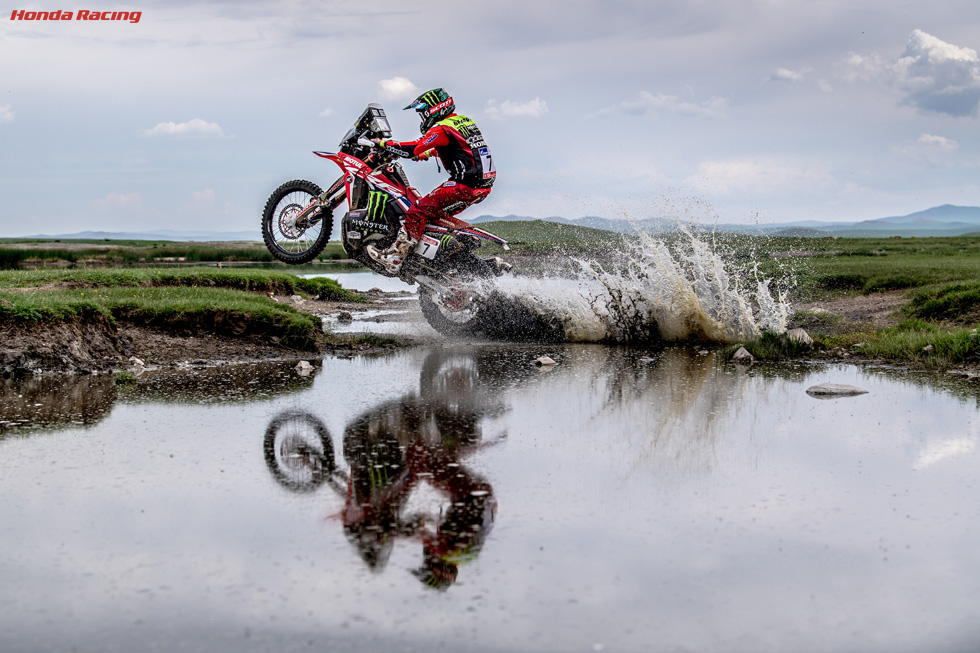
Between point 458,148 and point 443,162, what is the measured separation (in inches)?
13.6

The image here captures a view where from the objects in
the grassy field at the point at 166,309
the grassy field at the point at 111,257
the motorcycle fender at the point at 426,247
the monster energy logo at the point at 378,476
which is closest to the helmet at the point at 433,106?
the motorcycle fender at the point at 426,247

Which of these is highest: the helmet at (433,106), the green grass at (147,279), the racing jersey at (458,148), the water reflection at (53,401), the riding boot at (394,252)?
the helmet at (433,106)

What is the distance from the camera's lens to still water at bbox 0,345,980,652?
145 inches

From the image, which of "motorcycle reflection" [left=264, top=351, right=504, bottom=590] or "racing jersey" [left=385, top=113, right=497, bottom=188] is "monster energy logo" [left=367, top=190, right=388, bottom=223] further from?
"motorcycle reflection" [left=264, top=351, right=504, bottom=590]

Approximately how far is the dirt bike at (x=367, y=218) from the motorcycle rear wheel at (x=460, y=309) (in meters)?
0.17

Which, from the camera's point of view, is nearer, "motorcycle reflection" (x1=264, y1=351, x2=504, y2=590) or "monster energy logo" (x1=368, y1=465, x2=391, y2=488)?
"motorcycle reflection" (x1=264, y1=351, x2=504, y2=590)

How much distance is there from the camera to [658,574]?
417 centimetres

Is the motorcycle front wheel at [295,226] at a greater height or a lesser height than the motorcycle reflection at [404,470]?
greater

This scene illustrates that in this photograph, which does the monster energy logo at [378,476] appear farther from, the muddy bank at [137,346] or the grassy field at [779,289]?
the grassy field at [779,289]

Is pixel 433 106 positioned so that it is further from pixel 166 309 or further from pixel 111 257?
pixel 111 257

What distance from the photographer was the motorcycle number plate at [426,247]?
1321cm

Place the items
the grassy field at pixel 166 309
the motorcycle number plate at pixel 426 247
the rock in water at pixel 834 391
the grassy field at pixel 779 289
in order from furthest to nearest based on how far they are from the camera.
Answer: the motorcycle number plate at pixel 426 247 < the grassy field at pixel 779 289 < the grassy field at pixel 166 309 < the rock in water at pixel 834 391

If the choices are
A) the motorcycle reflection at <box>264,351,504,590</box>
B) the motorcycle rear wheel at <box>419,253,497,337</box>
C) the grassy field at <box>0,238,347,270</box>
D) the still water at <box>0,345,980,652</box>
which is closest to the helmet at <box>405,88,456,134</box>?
the motorcycle rear wheel at <box>419,253,497,337</box>

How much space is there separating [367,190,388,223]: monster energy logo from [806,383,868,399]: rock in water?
6.73m
